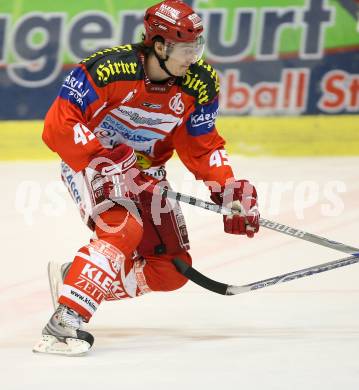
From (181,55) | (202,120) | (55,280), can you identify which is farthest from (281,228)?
(55,280)

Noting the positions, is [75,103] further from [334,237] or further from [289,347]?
[334,237]

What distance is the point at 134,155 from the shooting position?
4.00 meters

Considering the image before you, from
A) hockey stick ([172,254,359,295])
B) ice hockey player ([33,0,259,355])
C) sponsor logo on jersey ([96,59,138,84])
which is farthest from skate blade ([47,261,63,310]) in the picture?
sponsor logo on jersey ([96,59,138,84])

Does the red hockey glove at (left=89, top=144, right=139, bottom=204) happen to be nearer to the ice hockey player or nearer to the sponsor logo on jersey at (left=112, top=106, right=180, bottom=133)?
the ice hockey player

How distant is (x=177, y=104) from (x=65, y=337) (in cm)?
100

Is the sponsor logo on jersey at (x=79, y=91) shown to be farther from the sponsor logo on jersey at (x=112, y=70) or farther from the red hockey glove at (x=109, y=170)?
the red hockey glove at (x=109, y=170)

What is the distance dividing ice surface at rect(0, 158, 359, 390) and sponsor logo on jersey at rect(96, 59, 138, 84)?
946 mm

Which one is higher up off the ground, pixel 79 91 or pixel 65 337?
pixel 79 91

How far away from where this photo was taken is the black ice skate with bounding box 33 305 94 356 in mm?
3578

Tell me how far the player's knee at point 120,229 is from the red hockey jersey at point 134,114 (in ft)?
0.65

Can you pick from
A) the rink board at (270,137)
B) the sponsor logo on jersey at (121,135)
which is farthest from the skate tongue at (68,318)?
the rink board at (270,137)

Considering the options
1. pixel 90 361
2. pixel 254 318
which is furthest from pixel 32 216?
pixel 90 361

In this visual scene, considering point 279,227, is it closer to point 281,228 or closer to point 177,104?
point 281,228

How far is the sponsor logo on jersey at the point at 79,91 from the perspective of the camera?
379 cm
